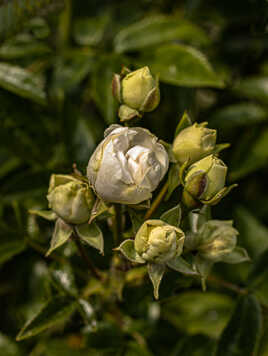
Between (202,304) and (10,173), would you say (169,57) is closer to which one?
(10,173)

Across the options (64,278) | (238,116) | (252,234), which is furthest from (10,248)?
(238,116)

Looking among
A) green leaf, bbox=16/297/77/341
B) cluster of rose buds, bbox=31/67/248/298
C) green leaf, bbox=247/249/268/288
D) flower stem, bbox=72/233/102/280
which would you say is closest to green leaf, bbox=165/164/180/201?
cluster of rose buds, bbox=31/67/248/298

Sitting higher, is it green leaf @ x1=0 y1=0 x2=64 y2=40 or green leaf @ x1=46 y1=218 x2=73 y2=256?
green leaf @ x1=0 y1=0 x2=64 y2=40

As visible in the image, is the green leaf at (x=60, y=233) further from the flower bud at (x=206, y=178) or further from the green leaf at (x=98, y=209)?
the flower bud at (x=206, y=178)

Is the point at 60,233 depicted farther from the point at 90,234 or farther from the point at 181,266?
the point at 181,266

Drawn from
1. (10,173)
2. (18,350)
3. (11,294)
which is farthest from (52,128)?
(18,350)

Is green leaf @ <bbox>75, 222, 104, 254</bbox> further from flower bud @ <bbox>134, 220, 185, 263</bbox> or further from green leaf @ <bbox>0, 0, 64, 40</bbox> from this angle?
green leaf @ <bbox>0, 0, 64, 40</bbox>

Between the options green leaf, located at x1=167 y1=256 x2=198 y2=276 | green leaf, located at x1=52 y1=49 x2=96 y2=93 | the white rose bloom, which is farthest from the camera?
green leaf, located at x1=52 y1=49 x2=96 y2=93
